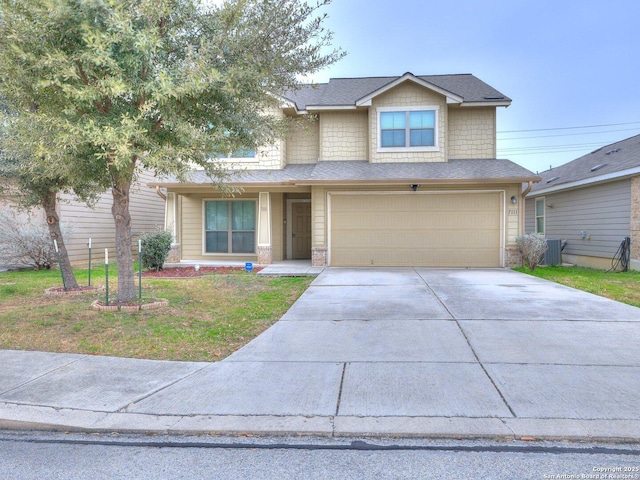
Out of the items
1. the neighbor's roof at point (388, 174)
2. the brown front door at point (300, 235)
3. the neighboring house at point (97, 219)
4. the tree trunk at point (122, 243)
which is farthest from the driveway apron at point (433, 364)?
the neighboring house at point (97, 219)

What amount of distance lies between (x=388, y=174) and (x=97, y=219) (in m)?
11.5

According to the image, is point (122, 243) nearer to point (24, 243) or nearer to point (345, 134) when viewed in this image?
point (24, 243)

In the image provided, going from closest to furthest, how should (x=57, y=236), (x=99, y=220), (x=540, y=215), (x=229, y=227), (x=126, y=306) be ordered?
(x=126, y=306)
(x=57, y=236)
(x=229, y=227)
(x=99, y=220)
(x=540, y=215)

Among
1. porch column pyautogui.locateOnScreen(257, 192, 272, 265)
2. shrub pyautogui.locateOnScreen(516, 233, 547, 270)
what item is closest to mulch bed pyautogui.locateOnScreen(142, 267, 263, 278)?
porch column pyautogui.locateOnScreen(257, 192, 272, 265)

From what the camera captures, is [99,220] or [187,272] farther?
[99,220]

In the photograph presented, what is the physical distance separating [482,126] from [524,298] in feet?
26.3

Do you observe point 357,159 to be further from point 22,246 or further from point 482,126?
point 22,246

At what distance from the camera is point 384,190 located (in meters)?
13.9

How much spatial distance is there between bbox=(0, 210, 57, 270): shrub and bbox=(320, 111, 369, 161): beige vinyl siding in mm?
9556

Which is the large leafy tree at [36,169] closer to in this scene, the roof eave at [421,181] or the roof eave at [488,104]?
the roof eave at [421,181]

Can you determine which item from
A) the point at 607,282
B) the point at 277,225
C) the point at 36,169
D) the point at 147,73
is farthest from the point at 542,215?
the point at 36,169

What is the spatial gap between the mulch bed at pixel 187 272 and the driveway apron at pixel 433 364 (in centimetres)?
559

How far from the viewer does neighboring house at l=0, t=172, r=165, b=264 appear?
586 inches

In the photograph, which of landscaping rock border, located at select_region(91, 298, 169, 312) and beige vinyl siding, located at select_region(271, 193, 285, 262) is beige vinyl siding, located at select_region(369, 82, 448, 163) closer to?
beige vinyl siding, located at select_region(271, 193, 285, 262)
